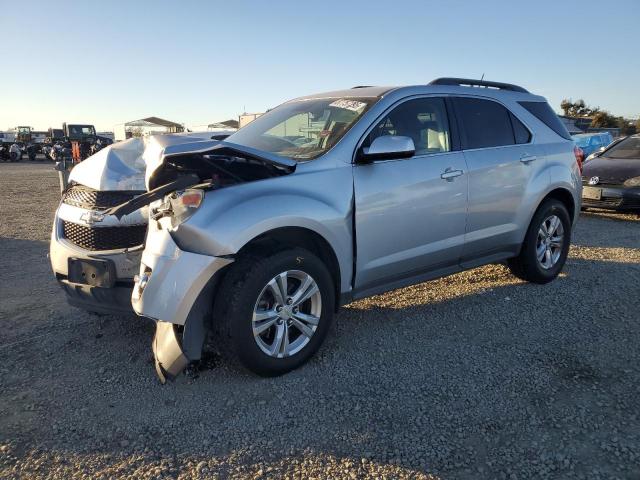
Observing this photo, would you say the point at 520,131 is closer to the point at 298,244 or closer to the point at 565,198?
the point at 565,198

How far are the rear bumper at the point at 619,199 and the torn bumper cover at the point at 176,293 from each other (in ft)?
25.8

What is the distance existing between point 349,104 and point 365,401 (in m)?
2.17

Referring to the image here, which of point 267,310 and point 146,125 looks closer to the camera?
point 267,310

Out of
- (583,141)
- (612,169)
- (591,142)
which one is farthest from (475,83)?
(591,142)

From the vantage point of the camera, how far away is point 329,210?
3.18 metres

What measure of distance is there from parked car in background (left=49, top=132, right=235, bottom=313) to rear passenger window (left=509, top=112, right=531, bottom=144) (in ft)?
9.91

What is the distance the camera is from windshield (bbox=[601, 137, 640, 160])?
9.36m

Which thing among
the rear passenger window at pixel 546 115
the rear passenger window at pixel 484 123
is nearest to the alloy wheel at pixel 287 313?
the rear passenger window at pixel 484 123

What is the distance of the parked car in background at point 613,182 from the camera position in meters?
8.23

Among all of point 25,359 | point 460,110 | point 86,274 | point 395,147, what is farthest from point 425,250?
point 25,359

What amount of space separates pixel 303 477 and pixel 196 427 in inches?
27.6

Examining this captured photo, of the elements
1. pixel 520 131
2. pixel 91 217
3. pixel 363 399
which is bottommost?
pixel 363 399

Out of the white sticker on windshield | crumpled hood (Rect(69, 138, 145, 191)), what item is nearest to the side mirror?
the white sticker on windshield

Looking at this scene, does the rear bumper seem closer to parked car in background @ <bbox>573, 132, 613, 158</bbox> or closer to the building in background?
parked car in background @ <bbox>573, 132, 613, 158</bbox>
